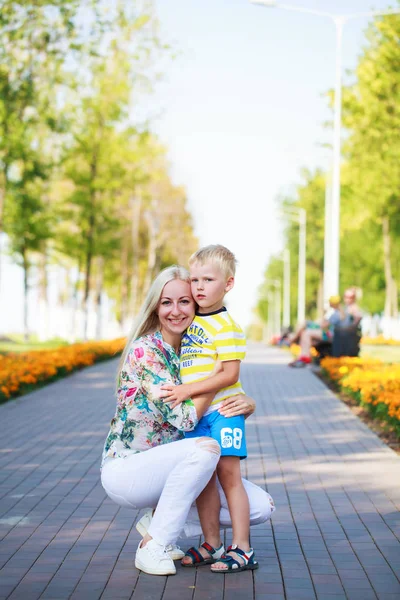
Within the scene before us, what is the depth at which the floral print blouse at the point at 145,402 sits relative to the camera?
15.4ft

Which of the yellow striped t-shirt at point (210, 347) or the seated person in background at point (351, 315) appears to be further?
the seated person in background at point (351, 315)

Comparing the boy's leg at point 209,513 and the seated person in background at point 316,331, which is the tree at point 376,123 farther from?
the boy's leg at point 209,513

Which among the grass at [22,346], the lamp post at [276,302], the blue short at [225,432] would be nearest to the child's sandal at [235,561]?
the blue short at [225,432]

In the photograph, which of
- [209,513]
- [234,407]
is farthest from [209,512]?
[234,407]

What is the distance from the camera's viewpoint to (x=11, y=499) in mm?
6789

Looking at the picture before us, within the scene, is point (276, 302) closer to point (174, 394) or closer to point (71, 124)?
point (71, 124)

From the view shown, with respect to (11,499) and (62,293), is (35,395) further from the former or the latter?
(62,293)

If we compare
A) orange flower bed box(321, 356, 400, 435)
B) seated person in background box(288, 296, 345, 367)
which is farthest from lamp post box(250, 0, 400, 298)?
orange flower bed box(321, 356, 400, 435)

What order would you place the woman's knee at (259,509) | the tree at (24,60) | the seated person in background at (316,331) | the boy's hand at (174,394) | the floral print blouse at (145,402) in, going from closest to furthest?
the boy's hand at (174,394) < the floral print blouse at (145,402) < the woman's knee at (259,509) < the seated person in background at (316,331) < the tree at (24,60)

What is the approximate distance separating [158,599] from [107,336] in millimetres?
40959

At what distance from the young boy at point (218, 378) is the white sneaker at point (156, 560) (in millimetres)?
→ 232

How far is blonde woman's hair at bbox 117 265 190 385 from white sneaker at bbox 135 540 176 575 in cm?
91

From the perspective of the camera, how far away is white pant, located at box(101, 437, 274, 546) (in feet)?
15.0

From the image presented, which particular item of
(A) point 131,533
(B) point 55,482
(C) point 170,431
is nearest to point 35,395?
(B) point 55,482
